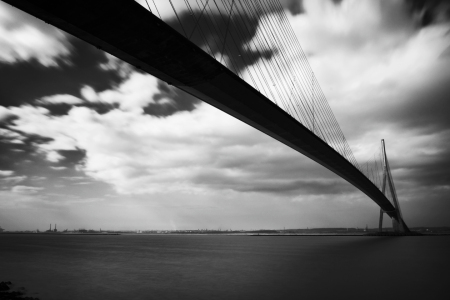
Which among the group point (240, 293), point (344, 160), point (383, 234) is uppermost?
point (344, 160)

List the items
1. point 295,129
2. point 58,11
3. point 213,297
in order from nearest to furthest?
1. point 58,11
2. point 213,297
3. point 295,129

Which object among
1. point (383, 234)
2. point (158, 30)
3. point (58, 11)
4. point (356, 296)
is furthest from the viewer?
point (383, 234)

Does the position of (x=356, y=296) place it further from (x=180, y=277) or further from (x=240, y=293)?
(x=180, y=277)

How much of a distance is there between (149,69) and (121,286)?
10917mm

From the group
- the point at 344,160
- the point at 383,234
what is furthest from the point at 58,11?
the point at 383,234

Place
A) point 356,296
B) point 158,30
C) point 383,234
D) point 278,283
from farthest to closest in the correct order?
point 383,234 → point 278,283 → point 356,296 → point 158,30

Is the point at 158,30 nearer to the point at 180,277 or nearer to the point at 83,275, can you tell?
the point at 180,277

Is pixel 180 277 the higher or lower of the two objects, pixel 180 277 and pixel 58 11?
the lower

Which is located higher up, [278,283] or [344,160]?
[344,160]

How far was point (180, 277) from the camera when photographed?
17.2 metres

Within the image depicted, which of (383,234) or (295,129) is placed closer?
(295,129)

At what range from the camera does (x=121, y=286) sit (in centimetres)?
1458

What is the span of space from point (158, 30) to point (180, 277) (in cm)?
1403

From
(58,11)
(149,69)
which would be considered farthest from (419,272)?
(58,11)
